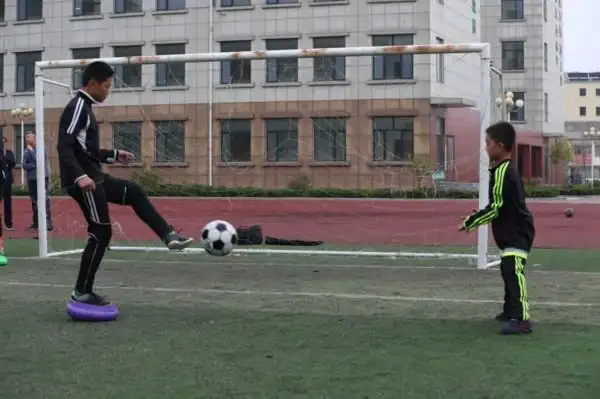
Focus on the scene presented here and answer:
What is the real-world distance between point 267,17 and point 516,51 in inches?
1081

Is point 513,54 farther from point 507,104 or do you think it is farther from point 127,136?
point 127,136

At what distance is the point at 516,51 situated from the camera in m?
57.8

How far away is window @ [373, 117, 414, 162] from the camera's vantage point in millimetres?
15172

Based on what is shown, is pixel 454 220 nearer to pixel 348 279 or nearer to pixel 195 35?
pixel 348 279

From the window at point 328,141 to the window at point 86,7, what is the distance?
80.1ft

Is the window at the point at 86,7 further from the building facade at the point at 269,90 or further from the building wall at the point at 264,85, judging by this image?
the building wall at the point at 264,85

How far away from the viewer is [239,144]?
51.9 ft

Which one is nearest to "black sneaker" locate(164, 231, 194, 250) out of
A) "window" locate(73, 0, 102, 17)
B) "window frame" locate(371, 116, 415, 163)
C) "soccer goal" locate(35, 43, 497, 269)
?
"soccer goal" locate(35, 43, 497, 269)

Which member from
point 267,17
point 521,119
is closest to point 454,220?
point 267,17

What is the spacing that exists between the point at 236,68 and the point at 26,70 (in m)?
19.7

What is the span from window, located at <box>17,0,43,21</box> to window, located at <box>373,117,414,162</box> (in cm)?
2667

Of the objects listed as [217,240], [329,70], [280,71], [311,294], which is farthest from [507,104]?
[217,240]


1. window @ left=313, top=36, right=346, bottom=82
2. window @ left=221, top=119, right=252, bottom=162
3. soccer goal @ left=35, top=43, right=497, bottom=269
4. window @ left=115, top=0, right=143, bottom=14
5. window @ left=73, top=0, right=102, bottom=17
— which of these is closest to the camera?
soccer goal @ left=35, top=43, right=497, bottom=269

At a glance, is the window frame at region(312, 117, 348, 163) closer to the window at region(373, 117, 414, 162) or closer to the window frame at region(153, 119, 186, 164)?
the window at region(373, 117, 414, 162)
